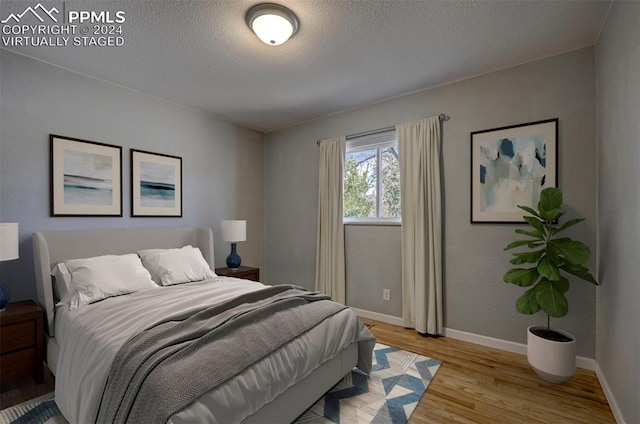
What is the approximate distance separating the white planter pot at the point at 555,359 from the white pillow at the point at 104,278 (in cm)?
322

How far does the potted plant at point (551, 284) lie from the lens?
81.6 inches

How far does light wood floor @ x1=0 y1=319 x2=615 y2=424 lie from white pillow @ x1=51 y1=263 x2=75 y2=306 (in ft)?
1.98

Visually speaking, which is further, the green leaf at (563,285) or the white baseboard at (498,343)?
the white baseboard at (498,343)

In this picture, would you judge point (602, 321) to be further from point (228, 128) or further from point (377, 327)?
point (228, 128)

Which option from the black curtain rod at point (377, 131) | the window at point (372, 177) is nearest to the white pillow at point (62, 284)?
the window at point (372, 177)

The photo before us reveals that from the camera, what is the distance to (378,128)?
352 cm

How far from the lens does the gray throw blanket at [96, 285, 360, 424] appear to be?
1.20 m

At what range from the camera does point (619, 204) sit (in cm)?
182

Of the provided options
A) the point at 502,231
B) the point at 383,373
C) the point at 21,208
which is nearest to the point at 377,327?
the point at 383,373

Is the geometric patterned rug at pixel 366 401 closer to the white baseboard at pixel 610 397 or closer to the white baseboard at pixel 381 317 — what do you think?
the white baseboard at pixel 381 317

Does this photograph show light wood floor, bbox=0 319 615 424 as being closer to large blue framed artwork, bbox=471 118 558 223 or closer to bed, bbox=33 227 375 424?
bed, bbox=33 227 375 424

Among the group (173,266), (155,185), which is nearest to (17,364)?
(173,266)

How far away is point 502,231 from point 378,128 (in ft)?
5.79

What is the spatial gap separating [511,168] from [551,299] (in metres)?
1.21
